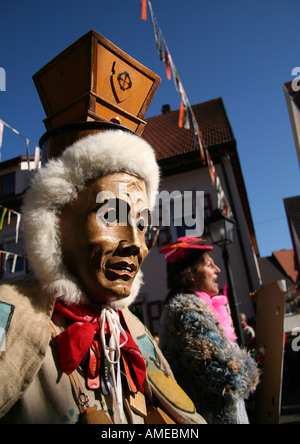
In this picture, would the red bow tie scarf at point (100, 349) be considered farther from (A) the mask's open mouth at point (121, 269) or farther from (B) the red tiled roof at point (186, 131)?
(B) the red tiled roof at point (186, 131)

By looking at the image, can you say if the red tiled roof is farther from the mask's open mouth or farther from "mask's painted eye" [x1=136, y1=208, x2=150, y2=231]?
the mask's open mouth

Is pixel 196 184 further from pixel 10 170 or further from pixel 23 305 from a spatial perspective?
pixel 23 305

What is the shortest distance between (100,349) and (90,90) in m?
1.11

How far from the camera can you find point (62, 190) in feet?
4.21

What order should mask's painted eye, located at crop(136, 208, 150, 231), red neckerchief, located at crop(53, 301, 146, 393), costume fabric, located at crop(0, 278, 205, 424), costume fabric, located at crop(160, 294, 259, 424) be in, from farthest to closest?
costume fabric, located at crop(160, 294, 259, 424) → mask's painted eye, located at crop(136, 208, 150, 231) → red neckerchief, located at crop(53, 301, 146, 393) → costume fabric, located at crop(0, 278, 205, 424)

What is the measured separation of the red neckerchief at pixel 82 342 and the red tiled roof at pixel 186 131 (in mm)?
10677

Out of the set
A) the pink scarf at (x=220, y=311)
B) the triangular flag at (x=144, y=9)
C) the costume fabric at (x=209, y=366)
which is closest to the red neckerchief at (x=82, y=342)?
the costume fabric at (x=209, y=366)

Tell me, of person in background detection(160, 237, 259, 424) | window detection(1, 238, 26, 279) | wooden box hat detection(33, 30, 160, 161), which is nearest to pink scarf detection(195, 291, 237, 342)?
person in background detection(160, 237, 259, 424)

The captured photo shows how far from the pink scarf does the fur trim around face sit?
1.02 metres

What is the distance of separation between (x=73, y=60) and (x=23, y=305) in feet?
3.64

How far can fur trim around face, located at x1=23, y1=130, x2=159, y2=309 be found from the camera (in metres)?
1.22

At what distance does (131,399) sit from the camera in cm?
125

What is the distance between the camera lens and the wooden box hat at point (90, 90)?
4.67ft
